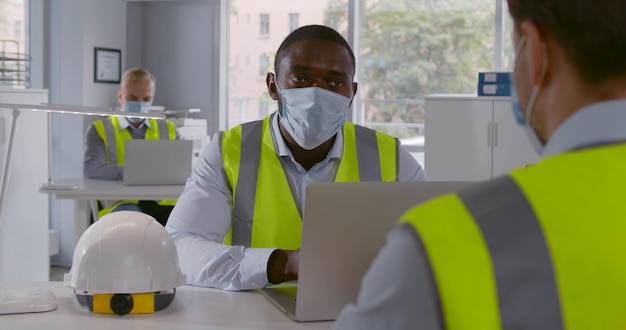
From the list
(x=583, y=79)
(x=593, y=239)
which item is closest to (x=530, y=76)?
(x=583, y=79)

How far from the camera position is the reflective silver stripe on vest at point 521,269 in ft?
2.50

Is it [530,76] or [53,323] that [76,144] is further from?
[530,76]

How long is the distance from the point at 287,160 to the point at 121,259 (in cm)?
79

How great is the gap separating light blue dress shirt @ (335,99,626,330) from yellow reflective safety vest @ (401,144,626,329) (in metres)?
0.01

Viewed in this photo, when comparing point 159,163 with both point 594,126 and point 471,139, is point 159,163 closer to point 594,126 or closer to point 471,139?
point 471,139

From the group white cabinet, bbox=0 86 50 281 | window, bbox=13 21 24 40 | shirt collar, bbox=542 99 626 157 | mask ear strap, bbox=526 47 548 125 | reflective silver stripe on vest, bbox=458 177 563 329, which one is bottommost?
white cabinet, bbox=0 86 50 281

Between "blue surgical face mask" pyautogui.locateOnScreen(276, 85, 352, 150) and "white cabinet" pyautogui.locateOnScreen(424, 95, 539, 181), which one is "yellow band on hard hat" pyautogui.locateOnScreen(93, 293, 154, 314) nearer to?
"blue surgical face mask" pyautogui.locateOnScreen(276, 85, 352, 150)

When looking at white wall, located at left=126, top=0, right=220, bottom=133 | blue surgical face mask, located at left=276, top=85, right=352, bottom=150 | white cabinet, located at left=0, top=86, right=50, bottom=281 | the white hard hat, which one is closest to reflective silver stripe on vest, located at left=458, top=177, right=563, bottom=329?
Answer: the white hard hat

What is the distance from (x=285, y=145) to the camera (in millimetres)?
2617

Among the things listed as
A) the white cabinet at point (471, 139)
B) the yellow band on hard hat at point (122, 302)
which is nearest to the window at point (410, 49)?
the white cabinet at point (471, 139)

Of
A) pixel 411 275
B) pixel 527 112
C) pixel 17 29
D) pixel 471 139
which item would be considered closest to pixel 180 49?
pixel 17 29

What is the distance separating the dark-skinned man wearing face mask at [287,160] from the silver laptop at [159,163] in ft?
8.05

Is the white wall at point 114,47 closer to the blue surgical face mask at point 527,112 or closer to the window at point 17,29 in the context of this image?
the window at point 17,29

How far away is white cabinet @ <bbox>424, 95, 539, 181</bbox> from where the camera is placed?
5.19 meters
